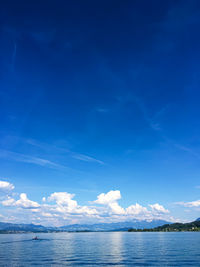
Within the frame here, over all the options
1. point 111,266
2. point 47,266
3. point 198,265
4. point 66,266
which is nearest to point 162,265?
point 198,265

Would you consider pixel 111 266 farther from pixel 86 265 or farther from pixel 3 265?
pixel 3 265

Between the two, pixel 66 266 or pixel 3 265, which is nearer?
pixel 66 266

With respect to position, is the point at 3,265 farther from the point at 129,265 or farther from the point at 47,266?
the point at 129,265

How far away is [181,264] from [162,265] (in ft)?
21.0

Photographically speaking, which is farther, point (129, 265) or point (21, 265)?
point (21, 265)

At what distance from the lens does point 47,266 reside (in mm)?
70000

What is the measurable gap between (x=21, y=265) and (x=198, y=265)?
55.9 metres

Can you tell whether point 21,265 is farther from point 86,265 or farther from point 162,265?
point 162,265

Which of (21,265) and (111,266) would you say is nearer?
(111,266)

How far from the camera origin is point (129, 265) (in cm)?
6844

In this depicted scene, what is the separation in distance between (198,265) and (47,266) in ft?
152

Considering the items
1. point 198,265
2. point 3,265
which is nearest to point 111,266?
point 198,265

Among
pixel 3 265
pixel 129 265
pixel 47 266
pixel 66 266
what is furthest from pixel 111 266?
pixel 3 265

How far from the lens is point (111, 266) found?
220ft
